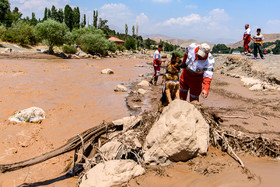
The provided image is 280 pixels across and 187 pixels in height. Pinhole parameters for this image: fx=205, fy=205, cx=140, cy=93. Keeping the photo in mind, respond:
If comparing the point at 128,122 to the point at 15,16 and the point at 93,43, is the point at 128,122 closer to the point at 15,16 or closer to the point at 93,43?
the point at 93,43

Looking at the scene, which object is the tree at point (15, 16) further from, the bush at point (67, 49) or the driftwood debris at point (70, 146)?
the driftwood debris at point (70, 146)

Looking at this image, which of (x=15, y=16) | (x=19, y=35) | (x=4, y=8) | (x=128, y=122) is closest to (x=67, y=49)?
(x=19, y=35)

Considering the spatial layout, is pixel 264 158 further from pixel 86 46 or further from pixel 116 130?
pixel 86 46

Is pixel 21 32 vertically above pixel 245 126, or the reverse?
pixel 21 32

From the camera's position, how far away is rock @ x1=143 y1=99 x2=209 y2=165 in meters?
2.80

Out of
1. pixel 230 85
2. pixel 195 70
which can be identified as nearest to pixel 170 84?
pixel 195 70

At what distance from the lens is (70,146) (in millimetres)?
2832

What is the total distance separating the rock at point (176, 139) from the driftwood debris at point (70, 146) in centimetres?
82

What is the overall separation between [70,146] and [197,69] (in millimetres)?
2604

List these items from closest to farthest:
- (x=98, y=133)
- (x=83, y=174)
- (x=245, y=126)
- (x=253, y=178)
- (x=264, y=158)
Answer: (x=253, y=178), (x=83, y=174), (x=264, y=158), (x=98, y=133), (x=245, y=126)

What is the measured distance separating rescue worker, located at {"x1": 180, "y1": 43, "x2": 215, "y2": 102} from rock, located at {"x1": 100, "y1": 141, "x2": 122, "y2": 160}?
182cm

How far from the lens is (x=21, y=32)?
1194 inches

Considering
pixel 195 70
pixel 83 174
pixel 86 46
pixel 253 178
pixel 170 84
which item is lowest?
pixel 83 174

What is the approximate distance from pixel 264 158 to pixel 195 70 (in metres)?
→ 1.84
